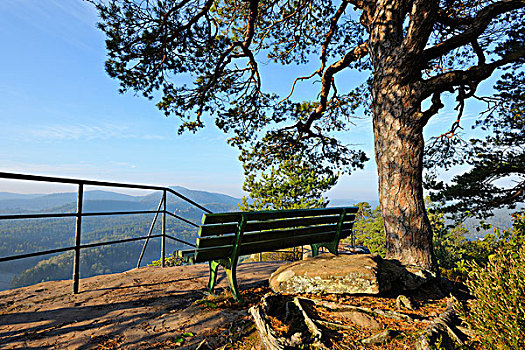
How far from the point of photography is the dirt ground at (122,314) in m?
2.51

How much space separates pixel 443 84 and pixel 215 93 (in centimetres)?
537

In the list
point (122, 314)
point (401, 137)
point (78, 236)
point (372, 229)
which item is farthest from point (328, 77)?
point (372, 229)

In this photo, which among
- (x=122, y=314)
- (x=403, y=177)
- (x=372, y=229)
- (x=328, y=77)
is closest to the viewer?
(x=122, y=314)

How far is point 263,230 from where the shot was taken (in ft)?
12.3

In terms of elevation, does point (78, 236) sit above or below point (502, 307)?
below

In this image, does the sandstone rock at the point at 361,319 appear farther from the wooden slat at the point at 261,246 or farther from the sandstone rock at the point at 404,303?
the wooden slat at the point at 261,246

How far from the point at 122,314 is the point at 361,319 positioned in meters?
2.67

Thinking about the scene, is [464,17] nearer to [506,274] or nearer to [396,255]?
[396,255]

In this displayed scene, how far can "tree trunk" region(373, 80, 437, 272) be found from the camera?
4164mm

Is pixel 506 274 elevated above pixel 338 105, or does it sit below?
below

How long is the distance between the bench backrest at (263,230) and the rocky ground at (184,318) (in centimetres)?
66

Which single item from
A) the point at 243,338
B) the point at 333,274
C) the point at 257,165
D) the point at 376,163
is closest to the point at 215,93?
the point at 257,165

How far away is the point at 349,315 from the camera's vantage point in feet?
9.03

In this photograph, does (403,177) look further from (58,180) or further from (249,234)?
(58,180)
